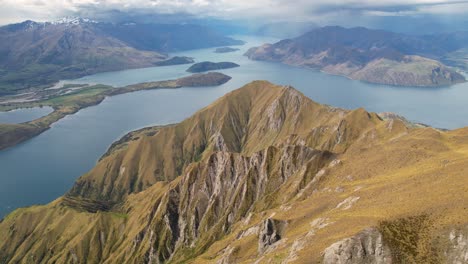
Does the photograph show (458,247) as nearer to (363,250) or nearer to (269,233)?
(363,250)

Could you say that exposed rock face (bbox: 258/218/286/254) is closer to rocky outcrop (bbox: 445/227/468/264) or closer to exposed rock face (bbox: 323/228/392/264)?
exposed rock face (bbox: 323/228/392/264)

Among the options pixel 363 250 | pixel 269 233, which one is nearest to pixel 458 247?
pixel 363 250

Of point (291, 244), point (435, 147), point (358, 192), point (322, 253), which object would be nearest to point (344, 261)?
point (322, 253)

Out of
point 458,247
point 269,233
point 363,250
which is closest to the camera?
point 458,247

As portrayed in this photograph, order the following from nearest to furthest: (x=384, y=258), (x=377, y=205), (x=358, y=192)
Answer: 1. (x=384, y=258)
2. (x=377, y=205)
3. (x=358, y=192)

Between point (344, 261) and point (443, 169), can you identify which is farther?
point (443, 169)

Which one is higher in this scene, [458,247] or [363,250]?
[458,247]

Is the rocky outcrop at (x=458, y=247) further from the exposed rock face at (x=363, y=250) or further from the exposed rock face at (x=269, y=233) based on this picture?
the exposed rock face at (x=269, y=233)

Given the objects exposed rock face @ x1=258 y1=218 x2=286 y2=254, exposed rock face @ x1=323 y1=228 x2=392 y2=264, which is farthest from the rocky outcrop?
exposed rock face @ x1=258 y1=218 x2=286 y2=254

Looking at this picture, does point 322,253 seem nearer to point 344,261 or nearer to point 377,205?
point 344,261
